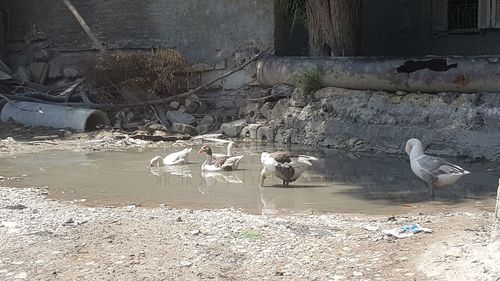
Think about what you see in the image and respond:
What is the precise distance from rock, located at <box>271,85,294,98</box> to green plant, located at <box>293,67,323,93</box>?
1.59 feet

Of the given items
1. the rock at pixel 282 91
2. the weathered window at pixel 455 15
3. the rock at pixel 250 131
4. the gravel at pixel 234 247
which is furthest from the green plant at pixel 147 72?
the gravel at pixel 234 247

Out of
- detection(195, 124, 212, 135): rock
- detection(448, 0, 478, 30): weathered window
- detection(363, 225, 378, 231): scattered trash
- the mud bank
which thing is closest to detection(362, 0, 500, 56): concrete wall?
detection(448, 0, 478, 30): weathered window

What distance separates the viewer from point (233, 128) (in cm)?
1468

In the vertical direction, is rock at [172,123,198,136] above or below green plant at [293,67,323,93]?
below

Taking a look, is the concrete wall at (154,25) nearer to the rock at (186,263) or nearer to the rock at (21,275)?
the rock at (186,263)

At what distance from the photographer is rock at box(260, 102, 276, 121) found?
1489cm

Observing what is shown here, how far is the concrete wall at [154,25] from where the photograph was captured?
52.5 feet

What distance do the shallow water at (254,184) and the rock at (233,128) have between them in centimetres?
237

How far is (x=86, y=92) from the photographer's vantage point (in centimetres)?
1683

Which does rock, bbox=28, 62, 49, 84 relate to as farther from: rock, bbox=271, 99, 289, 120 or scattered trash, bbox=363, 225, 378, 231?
scattered trash, bbox=363, 225, 378, 231

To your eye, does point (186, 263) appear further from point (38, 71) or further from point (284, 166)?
point (38, 71)

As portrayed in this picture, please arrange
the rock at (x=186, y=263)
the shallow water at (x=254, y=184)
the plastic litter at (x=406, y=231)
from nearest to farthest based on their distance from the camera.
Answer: the rock at (x=186, y=263) → the plastic litter at (x=406, y=231) → the shallow water at (x=254, y=184)

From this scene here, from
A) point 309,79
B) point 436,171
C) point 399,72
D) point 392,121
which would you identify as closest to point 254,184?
point 436,171

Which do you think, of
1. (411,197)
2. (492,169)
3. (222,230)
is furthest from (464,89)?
(222,230)
